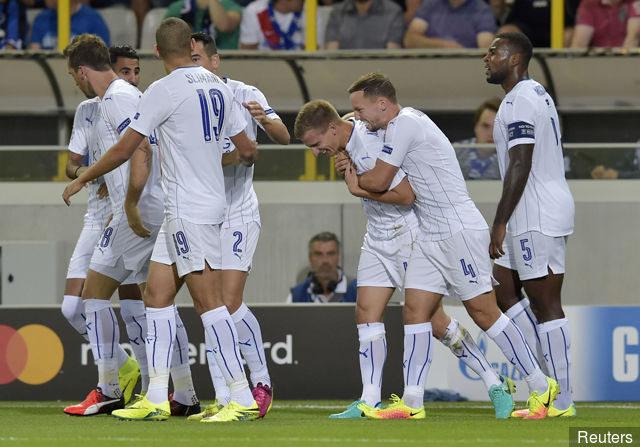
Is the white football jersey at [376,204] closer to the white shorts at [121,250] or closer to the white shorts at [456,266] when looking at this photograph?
the white shorts at [456,266]

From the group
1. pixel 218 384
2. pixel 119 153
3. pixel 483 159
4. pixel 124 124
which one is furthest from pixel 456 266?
pixel 483 159

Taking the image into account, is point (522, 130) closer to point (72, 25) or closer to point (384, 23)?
point (384, 23)

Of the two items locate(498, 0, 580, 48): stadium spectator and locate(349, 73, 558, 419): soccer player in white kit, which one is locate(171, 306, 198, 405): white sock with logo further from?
locate(498, 0, 580, 48): stadium spectator

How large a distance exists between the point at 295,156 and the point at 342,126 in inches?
138

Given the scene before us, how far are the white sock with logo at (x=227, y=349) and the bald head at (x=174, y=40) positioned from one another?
134cm

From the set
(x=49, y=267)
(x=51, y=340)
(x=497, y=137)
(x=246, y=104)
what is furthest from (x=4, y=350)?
(x=497, y=137)

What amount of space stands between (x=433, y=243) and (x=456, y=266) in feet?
0.65

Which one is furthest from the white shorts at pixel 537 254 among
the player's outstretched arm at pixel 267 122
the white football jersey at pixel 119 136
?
the white football jersey at pixel 119 136

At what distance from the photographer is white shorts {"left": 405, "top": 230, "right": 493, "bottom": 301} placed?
283 inches

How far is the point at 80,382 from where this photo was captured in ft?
32.6

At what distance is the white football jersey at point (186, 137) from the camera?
6570 mm

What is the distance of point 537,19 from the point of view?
504 inches

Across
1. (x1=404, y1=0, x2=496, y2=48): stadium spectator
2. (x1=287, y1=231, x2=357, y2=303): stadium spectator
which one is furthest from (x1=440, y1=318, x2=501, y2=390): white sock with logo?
(x1=404, y1=0, x2=496, y2=48): stadium spectator

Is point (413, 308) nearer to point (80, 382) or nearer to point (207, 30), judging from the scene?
point (80, 382)
